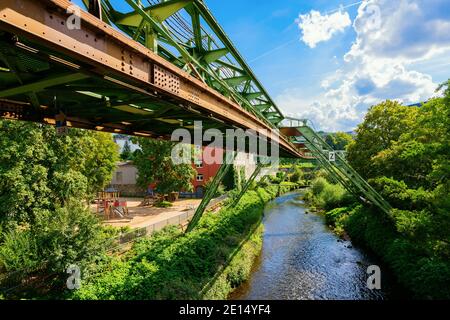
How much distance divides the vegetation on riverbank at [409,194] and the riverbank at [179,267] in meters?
7.19

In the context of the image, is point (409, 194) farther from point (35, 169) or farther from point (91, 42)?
point (35, 169)

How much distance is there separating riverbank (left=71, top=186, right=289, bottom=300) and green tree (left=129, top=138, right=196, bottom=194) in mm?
10111

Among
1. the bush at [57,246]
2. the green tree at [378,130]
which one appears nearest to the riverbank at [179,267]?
the bush at [57,246]

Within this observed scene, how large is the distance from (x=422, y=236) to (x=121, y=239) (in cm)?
1232

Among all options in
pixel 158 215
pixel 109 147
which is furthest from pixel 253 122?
pixel 109 147

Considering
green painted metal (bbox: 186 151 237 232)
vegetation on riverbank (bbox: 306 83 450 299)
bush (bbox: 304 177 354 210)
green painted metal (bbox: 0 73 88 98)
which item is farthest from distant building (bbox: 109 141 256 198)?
green painted metal (bbox: 0 73 88 98)

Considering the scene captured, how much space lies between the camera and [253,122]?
9.73m

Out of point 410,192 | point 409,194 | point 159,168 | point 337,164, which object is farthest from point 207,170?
point 410,192

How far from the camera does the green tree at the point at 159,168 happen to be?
2641cm

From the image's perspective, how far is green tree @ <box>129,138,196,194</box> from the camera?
2641 cm

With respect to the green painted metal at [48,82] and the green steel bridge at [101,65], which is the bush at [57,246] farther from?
the green painted metal at [48,82]

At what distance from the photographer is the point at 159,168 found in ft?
87.5

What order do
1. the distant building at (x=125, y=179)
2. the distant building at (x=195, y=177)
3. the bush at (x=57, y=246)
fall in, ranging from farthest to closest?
the distant building at (x=125, y=179), the distant building at (x=195, y=177), the bush at (x=57, y=246)
